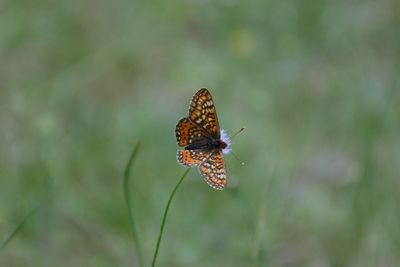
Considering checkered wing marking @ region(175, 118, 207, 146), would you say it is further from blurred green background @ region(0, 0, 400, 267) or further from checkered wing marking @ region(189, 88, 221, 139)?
blurred green background @ region(0, 0, 400, 267)

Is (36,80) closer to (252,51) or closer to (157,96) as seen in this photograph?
(157,96)

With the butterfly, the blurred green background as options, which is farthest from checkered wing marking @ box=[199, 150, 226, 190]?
the blurred green background

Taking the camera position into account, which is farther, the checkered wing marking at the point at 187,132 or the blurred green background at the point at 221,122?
the blurred green background at the point at 221,122

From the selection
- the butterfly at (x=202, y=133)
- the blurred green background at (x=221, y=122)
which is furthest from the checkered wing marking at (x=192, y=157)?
the blurred green background at (x=221, y=122)

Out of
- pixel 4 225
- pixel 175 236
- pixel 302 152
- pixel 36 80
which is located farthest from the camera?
pixel 36 80

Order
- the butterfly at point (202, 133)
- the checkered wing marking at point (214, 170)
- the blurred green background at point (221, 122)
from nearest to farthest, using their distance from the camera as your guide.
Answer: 1. the checkered wing marking at point (214, 170)
2. the butterfly at point (202, 133)
3. the blurred green background at point (221, 122)

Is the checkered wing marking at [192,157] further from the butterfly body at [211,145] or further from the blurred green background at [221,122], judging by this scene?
the blurred green background at [221,122]

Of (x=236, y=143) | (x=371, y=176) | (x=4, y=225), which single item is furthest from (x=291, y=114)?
(x=4, y=225)
